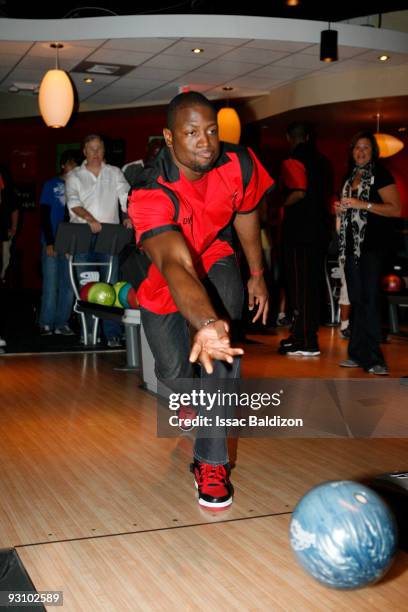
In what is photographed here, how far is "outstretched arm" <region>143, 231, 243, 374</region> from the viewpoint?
1554 millimetres

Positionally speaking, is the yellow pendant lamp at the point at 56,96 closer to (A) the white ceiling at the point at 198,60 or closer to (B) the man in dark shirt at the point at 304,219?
(A) the white ceiling at the point at 198,60

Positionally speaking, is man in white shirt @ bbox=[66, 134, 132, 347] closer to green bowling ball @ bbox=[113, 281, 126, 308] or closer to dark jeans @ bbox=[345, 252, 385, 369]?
green bowling ball @ bbox=[113, 281, 126, 308]


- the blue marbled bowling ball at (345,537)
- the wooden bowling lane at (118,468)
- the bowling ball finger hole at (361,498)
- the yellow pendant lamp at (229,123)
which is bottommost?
the wooden bowling lane at (118,468)

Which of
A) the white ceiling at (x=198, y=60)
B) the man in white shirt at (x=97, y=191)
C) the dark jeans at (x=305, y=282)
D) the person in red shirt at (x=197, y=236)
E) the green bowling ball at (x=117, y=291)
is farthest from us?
the white ceiling at (x=198, y=60)

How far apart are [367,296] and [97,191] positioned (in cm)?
220

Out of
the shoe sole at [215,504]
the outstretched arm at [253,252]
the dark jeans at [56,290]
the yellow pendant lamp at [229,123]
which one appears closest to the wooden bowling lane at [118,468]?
the shoe sole at [215,504]

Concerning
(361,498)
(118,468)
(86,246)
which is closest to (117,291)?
(86,246)

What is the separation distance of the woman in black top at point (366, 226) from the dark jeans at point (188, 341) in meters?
1.84

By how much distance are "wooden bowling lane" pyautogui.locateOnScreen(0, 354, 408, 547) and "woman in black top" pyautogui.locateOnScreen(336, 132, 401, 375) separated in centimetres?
132

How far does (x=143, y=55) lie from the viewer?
7.02 meters

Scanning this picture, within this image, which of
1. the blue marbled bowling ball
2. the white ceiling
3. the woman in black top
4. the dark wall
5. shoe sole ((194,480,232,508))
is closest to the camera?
the blue marbled bowling ball

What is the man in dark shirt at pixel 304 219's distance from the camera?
4832 mm

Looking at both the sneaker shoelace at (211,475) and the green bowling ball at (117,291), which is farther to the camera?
the green bowling ball at (117,291)

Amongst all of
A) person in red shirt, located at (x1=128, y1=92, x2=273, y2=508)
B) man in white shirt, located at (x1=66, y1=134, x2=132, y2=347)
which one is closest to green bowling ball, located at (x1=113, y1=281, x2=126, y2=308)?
man in white shirt, located at (x1=66, y1=134, x2=132, y2=347)
